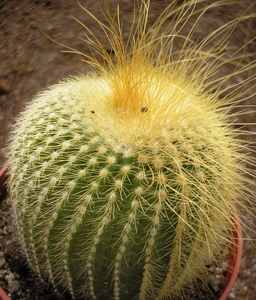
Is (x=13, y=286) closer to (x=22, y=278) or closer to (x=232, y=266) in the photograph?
(x=22, y=278)

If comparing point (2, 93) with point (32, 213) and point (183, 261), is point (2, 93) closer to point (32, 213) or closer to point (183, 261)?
point (32, 213)

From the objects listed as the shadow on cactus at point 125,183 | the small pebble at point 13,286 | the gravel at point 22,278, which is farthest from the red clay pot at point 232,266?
the small pebble at point 13,286

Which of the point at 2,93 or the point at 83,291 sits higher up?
the point at 2,93

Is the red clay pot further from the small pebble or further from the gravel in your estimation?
the small pebble

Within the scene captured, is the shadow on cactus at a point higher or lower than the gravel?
higher

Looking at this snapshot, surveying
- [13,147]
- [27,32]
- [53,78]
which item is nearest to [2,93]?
[53,78]

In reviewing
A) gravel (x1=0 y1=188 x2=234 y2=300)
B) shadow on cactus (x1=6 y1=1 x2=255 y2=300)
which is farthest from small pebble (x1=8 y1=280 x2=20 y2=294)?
shadow on cactus (x1=6 y1=1 x2=255 y2=300)

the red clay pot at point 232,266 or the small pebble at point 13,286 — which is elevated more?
the red clay pot at point 232,266

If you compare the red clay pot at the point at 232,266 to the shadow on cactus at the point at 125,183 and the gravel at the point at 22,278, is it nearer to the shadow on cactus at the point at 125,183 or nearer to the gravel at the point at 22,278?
the gravel at the point at 22,278

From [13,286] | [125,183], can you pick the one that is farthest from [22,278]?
[125,183]
